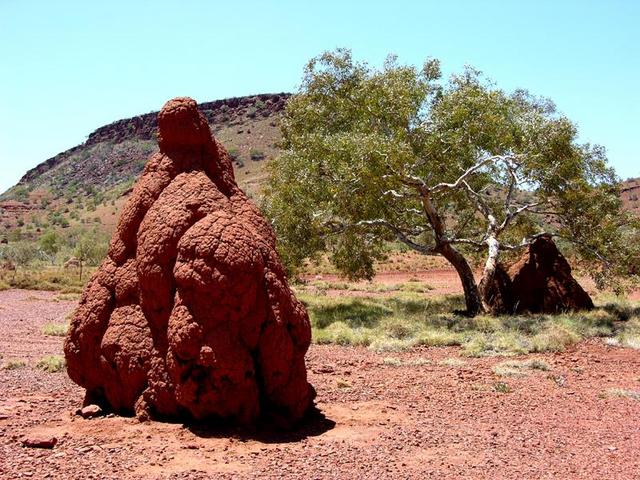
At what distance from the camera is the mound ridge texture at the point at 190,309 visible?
6.27 m

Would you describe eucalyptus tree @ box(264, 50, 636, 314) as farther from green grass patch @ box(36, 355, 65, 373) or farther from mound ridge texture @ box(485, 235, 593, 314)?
green grass patch @ box(36, 355, 65, 373)

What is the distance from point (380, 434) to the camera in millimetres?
6527


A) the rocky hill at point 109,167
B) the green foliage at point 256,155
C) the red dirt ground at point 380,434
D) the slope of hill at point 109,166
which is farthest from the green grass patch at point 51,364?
the green foliage at point 256,155

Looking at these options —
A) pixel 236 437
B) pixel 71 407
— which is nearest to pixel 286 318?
pixel 236 437

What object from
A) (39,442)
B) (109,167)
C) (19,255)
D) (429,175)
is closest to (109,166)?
(109,167)

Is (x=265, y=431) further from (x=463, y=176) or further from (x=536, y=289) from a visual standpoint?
(x=536, y=289)

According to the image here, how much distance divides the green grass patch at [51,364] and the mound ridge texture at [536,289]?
1043 centimetres

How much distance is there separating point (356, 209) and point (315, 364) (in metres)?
6.85

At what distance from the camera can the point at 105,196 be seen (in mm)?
89062

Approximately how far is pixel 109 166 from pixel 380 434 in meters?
106

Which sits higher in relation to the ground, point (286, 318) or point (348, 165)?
point (348, 165)

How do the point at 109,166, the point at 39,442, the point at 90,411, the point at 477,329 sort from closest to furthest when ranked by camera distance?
the point at 39,442, the point at 90,411, the point at 477,329, the point at 109,166

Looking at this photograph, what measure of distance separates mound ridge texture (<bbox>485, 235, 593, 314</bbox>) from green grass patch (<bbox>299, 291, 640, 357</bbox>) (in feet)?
2.06

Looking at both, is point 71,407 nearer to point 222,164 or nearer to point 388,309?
point 222,164
